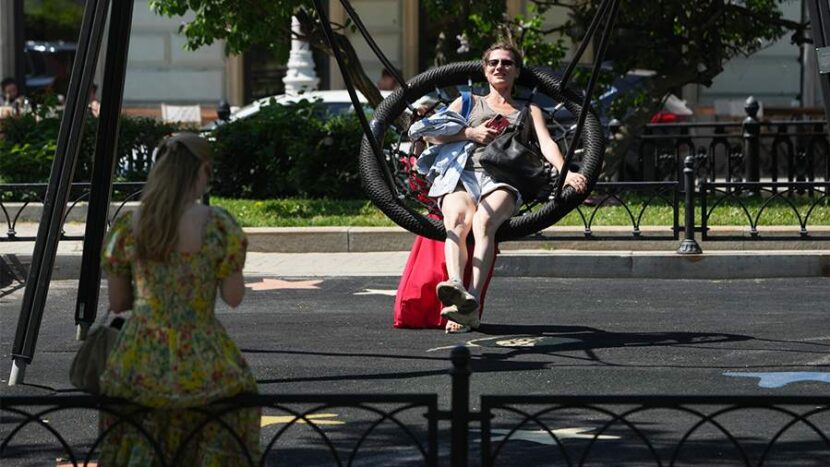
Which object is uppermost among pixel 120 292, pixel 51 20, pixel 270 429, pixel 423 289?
pixel 51 20

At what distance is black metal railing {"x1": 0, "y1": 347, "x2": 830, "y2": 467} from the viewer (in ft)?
15.9

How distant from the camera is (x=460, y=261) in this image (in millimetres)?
8945

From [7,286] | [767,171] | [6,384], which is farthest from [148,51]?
[6,384]

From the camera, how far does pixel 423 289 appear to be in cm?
947

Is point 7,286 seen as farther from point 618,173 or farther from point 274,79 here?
point 274,79

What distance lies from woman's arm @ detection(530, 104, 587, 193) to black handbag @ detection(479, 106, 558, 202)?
0.07m

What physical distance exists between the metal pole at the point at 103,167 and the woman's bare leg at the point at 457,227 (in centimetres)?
191

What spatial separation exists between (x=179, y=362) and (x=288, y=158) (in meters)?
11.5

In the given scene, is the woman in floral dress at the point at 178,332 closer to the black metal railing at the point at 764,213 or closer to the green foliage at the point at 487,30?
the black metal railing at the point at 764,213

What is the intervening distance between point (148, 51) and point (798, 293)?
17467 mm

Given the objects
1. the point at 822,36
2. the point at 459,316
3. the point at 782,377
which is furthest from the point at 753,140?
the point at 822,36

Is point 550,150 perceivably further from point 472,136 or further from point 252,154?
point 252,154

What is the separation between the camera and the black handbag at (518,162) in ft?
29.3

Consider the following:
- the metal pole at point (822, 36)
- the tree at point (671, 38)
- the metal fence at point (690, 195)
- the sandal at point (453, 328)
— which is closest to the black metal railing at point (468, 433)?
the metal pole at point (822, 36)
